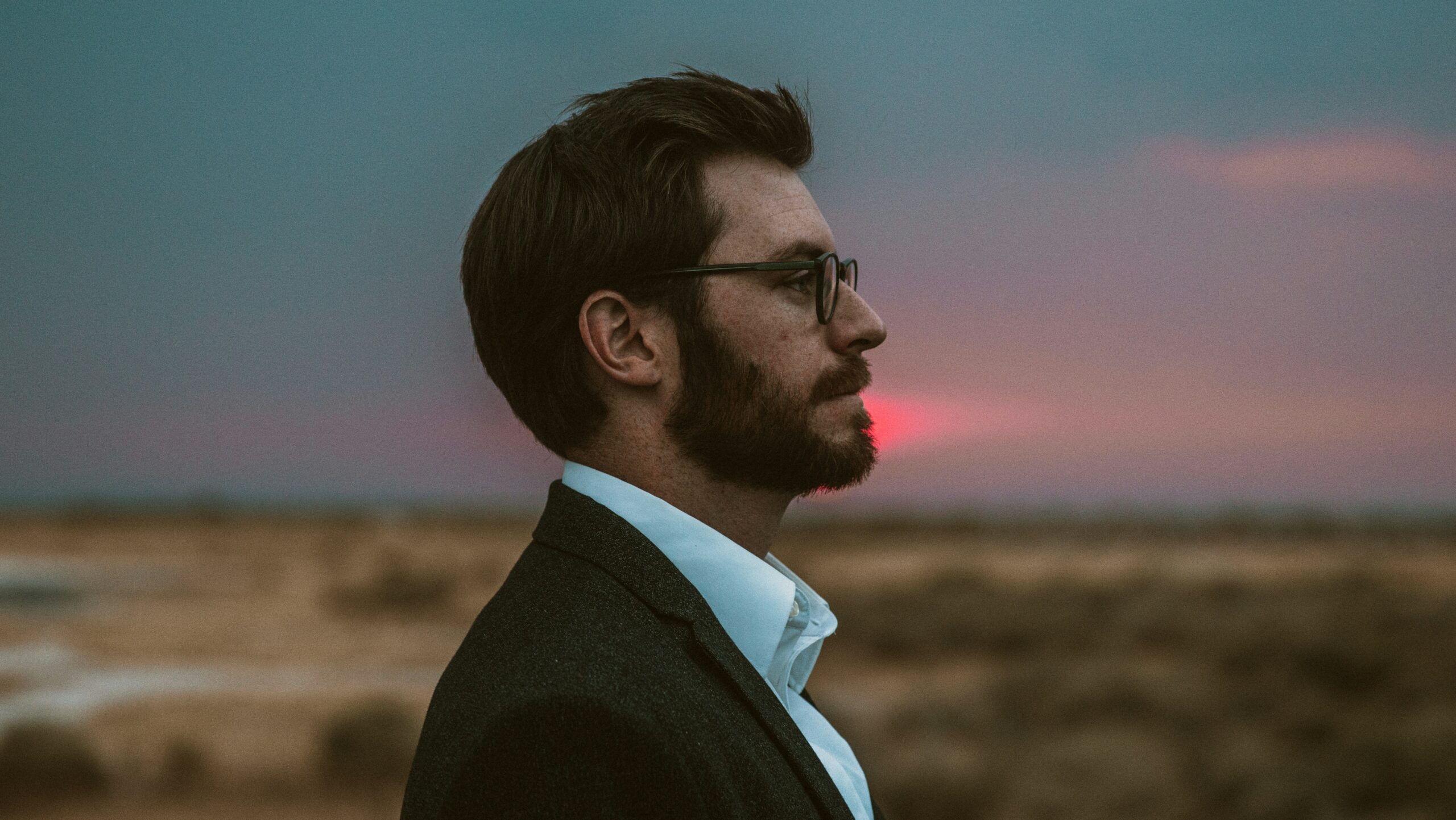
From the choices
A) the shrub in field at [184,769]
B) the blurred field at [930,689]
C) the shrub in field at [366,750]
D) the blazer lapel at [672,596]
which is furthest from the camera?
the shrub in field at [366,750]

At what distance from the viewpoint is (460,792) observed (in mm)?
1626

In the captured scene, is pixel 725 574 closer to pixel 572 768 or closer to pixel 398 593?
pixel 572 768

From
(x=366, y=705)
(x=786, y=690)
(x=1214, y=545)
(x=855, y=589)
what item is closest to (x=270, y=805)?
(x=366, y=705)

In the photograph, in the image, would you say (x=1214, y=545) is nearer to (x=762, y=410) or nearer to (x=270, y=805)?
(x=270, y=805)

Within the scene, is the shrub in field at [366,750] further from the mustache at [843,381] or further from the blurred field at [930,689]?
the mustache at [843,381]

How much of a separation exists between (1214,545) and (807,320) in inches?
2584

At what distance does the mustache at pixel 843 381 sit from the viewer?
238 centimetres

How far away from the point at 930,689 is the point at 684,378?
15.9m

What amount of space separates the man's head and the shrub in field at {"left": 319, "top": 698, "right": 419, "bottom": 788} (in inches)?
410

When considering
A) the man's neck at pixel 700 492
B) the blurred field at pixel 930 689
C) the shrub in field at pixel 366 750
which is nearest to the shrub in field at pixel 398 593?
the blurred field at pixel 930 689

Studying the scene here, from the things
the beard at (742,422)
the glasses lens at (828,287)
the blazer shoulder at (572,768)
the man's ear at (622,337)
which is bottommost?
the blazer shoulder at (572,768)

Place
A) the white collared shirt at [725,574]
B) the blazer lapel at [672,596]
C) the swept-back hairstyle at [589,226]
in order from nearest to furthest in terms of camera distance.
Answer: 1. the blazer lapel at [672,596]
2. the white collared shirt at [725,574]
3. the swept-back hairstyle at [589,226]

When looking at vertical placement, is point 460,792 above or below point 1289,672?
above

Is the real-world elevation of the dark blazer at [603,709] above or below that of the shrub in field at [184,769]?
above
